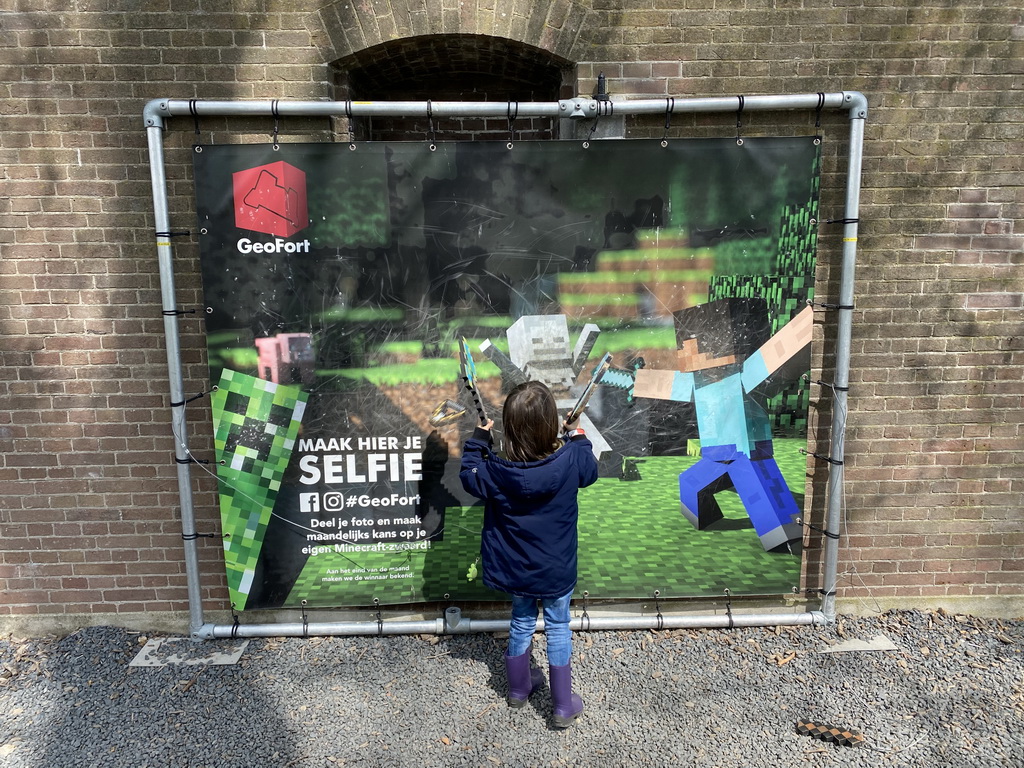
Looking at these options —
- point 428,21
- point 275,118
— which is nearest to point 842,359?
point 428,21

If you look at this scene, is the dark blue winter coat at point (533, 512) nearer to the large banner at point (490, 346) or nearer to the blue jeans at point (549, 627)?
the blue jeans at point (549, 627)

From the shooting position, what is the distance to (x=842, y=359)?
3705 millimetres

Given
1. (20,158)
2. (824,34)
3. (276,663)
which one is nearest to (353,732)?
(276,663)

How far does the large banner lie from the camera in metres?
3.59

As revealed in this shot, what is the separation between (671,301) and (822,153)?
1228 millimetres

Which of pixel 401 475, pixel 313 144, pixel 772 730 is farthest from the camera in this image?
pixel 401 475

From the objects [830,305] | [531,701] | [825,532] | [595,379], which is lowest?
[531,701]

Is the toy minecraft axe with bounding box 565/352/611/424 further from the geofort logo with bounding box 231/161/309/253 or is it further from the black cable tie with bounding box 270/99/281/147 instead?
the black cable tie with bounding box 270/99/281/147

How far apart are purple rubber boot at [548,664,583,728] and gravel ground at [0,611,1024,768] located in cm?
8

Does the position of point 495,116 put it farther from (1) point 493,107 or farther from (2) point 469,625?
(2) point 469,625

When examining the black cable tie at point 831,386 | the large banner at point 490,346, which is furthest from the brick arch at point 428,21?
the black cable tie at point 831,386

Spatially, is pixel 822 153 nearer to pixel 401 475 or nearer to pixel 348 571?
pixel 401 475

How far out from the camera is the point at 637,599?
3.97 m

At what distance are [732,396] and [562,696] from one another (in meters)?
1.97
